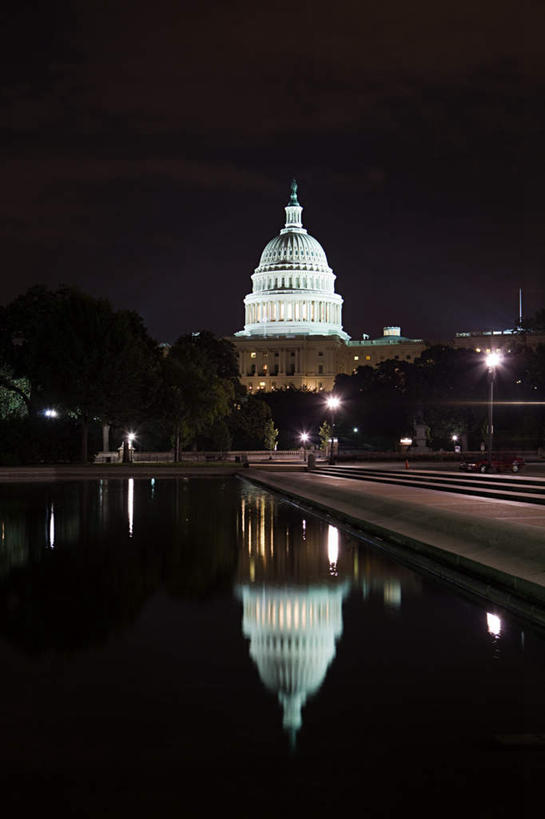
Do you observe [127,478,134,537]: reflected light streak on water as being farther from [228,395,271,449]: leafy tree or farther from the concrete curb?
[228,395,271,449]: leafy tree

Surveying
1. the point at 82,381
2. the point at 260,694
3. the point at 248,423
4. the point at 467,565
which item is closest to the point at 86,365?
the point at 82,381

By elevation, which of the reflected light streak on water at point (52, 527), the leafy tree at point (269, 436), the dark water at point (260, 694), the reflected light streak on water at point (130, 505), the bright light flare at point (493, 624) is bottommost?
the bright light flare at point (493, 624)

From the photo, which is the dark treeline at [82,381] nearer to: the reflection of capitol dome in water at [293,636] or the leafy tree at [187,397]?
the leafy tree at [187,397]

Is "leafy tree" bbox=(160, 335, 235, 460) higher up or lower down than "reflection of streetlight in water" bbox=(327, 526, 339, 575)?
higher up

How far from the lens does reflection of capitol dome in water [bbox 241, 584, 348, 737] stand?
27.0 ft

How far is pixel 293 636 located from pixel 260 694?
8.07 ft

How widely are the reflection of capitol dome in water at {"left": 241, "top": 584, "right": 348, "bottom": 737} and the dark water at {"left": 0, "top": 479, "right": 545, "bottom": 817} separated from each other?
0.04 metres

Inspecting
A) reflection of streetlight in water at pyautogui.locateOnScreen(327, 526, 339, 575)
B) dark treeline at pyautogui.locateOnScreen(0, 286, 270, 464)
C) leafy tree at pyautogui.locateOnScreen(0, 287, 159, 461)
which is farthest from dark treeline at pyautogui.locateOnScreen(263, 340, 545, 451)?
reflection of streetlight in water at pyautogui.locateOnScreen(327, 526, 339, 575)

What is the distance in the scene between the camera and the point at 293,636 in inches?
412

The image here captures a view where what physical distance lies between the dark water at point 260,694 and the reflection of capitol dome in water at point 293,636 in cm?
4

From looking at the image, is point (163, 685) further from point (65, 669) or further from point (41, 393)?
point (41, 393)

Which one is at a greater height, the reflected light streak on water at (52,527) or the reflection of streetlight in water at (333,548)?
the reflected light streak on water at (52,527)

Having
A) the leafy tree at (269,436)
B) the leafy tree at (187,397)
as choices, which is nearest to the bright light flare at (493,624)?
the leafy tree at (187,397)

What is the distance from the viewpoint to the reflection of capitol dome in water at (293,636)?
824cm
